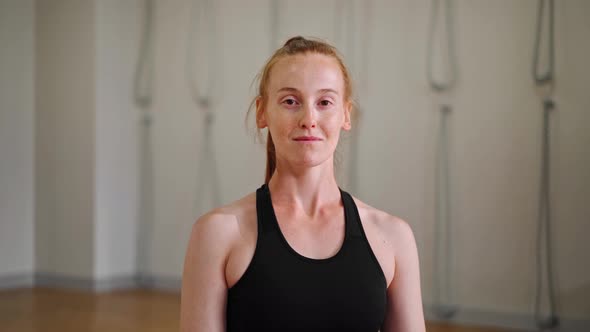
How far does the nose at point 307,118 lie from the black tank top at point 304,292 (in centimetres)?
17

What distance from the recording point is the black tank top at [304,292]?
1.06 meters

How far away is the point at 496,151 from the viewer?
141 inches

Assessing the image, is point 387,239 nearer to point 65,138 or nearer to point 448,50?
point 448,50

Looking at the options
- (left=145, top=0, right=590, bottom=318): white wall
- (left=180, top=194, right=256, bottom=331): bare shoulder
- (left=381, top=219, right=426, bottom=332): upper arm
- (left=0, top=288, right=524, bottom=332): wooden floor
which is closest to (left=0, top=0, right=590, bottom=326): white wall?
(left=145, top=0, right=590, bottom=318): white wall

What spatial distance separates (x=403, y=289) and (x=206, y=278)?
0.32 m

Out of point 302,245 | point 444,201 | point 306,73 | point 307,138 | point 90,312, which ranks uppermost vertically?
point 306,73

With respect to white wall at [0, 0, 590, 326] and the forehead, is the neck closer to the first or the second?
the forehead

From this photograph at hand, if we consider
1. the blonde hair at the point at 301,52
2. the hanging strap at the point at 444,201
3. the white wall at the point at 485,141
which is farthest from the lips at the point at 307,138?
the hanging strap at the point at 444,201

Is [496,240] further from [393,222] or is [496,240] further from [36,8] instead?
[36,8]

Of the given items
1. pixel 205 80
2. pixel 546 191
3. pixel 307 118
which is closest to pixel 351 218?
pixel 307 118

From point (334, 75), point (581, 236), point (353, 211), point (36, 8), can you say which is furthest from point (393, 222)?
point (36, 8)

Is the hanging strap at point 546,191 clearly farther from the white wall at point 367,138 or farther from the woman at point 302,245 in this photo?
the woman at point 302,245

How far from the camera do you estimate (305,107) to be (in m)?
1.13

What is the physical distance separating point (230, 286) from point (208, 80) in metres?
3.59
